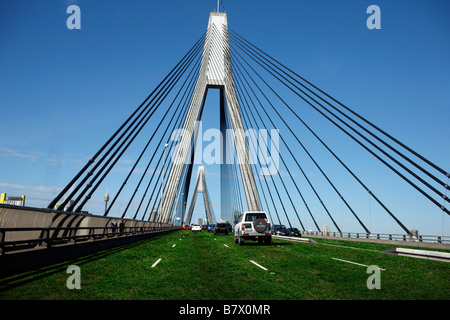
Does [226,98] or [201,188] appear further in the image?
[201,188]

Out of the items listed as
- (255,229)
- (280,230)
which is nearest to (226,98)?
(280,230)

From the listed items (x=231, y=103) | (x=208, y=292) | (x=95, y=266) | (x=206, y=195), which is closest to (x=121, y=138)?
(x=95, y=266)

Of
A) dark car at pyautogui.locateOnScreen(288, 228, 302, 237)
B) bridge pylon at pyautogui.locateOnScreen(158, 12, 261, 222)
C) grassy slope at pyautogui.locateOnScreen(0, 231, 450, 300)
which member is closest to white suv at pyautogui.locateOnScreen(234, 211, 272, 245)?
grassy slope at pyautogui.locateOnScreen(0, 231, 450, 300)

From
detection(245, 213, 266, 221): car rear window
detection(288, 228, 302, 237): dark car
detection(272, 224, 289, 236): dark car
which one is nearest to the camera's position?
detection(245, 213, 266, 221): car rear window

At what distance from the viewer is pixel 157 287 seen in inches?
290

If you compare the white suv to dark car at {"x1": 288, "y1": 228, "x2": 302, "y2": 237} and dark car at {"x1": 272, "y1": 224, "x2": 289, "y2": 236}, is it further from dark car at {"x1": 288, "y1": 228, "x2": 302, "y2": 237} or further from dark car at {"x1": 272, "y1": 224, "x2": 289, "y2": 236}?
dark car at {"x1": 272, "y1": 224, "x2": 289, "y2": 236}

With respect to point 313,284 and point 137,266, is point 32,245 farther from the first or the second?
point 313,284

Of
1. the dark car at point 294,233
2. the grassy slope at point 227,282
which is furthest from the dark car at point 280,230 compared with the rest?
the grassy slope at point 227,282

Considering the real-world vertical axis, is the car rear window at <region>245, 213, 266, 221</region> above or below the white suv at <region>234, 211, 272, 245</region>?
above

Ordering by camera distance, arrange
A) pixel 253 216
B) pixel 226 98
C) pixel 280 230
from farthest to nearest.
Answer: pixel 280 230 < pixel 226 98 < pixel 253 216

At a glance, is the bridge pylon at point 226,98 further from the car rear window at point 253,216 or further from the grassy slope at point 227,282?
the grassy slope at point 227,282

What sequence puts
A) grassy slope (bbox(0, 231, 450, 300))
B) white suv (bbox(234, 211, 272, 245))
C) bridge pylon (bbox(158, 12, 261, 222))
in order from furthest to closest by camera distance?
bridge pylon (bbox(158, 12, 261, 222))
white suv (bbox(234, 211, 272, 245))
grassy slope (bbox(0, 231, 450, 300))

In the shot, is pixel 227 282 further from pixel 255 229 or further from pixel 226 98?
pixel 226 98
